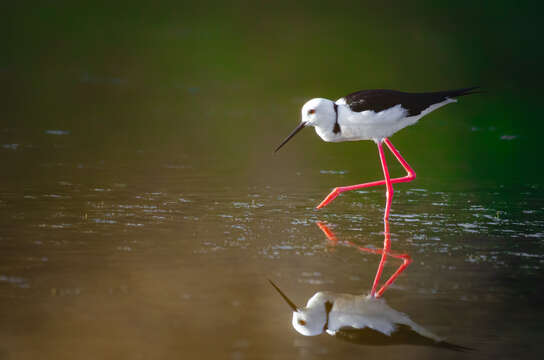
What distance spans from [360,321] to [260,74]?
722 inches

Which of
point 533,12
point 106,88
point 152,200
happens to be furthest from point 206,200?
point 533,12

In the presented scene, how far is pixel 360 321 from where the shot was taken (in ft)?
17.1

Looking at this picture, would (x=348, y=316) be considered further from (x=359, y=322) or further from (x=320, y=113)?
(x=320, y=113)

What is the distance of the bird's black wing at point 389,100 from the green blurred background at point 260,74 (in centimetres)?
269

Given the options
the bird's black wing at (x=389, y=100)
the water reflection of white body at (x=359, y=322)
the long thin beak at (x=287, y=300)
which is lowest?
the water reflection of white body at (x=359, y=322)

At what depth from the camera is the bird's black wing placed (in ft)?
27.4

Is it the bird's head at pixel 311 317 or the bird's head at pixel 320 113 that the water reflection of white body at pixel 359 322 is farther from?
the bird's head at pixel 320 113

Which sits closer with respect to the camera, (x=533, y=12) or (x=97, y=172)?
(x=97, y=172)

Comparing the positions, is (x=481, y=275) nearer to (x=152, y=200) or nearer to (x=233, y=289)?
(x=233, y=289)

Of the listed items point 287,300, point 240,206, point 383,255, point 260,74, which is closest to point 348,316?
point 287,300

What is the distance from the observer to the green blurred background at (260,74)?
44.8 feet

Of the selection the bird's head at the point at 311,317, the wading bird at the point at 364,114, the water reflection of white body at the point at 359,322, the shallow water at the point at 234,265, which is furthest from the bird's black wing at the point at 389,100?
the bird's head at the point at 311,317

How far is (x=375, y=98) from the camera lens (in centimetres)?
837

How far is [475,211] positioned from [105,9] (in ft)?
72.2
